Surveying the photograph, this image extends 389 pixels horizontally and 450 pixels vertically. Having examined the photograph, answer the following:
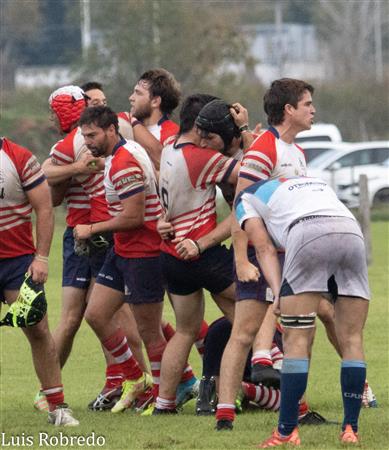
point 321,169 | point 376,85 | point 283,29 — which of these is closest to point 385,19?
point 283,29

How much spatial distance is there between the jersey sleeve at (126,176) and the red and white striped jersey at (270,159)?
3.04 feet

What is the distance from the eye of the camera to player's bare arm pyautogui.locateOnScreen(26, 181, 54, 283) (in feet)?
31.4

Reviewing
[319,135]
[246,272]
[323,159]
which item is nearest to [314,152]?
[323,159]

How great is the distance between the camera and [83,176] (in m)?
10.9

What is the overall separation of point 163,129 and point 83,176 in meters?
0.68

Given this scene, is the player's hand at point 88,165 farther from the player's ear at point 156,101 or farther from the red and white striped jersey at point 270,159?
the red and white striped jersey at point 270,159

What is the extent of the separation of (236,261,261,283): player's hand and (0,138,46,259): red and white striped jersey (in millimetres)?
1524

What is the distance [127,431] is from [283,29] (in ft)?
285

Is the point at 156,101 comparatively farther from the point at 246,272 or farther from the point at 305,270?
the point at 305,270

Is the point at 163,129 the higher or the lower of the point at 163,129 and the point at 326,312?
the higher

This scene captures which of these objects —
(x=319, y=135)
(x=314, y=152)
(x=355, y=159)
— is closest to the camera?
(x=355, y=159)

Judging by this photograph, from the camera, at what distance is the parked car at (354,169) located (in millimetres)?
36594

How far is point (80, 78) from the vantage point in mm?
48969

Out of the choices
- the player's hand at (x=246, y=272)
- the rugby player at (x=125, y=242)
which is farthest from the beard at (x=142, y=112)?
the player's hand at (x=246, y=272)
